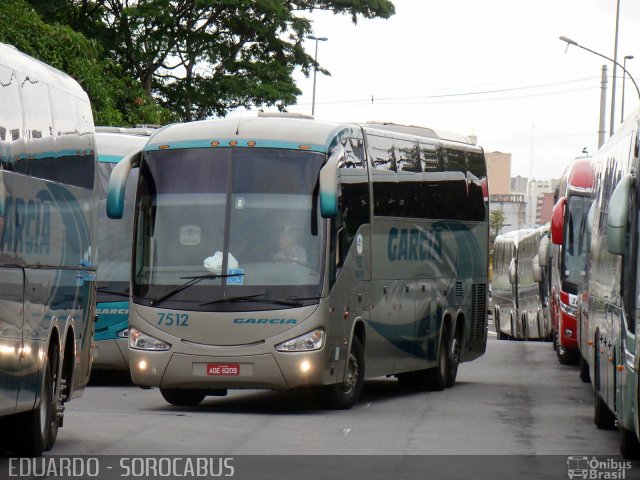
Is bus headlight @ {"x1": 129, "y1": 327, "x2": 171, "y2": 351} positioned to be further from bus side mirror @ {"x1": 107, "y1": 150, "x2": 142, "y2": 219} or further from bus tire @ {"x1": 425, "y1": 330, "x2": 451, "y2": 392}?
bus tire @ {"x1": 425, "y1": 330, "x2": 451, "y2": 392}

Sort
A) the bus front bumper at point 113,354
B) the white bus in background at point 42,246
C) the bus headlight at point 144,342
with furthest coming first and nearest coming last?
1. the bus front bumper at point 113,354
2. the bus headlight at point 144,342
3. the white bus in background at point 42,246

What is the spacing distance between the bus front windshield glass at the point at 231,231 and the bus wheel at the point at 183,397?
150cm

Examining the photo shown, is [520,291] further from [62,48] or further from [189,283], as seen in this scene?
[189,283]

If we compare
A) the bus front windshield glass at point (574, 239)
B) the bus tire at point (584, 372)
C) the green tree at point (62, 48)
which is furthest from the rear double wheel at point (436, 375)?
the green tree at point (62, 48)

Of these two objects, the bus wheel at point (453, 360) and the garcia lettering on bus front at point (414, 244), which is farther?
the bus wheel at point (453, 360)

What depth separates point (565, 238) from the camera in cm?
3002

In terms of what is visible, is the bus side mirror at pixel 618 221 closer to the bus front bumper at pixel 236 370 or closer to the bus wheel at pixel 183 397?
the bus front bumper at pixel 236 370

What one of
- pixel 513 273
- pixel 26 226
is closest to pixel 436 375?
pixel 26 226

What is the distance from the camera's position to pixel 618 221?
12.2m

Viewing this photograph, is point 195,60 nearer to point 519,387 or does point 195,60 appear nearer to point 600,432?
point 519,387

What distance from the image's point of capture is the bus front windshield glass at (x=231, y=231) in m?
Answer: 17.5

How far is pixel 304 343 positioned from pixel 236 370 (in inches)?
32.4

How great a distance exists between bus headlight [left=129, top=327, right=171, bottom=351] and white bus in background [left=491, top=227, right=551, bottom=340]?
31.4m

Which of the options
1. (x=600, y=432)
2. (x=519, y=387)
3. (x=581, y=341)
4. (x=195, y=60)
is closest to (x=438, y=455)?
(x=600, y=432)
